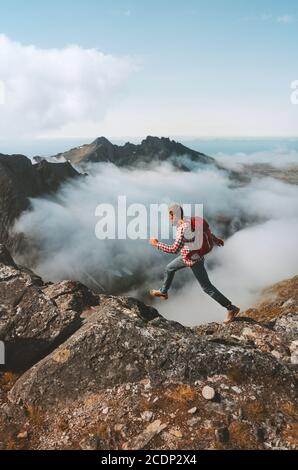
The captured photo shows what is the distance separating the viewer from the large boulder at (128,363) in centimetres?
1252

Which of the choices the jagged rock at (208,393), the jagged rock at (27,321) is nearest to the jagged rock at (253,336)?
the jagged rock at (208,393)

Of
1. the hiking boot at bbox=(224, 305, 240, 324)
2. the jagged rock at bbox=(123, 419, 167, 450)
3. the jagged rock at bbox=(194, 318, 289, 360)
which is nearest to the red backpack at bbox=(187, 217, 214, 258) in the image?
the jagged rock at bbox=(194, 318, 289, 360)

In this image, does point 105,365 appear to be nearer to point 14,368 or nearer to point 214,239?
point 14,368

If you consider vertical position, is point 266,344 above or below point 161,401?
below

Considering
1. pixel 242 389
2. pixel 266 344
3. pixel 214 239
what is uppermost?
pixel 214 239

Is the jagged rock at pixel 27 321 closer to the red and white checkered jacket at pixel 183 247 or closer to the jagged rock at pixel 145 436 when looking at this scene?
A: the red and white checkered jacket at pixel 183 247

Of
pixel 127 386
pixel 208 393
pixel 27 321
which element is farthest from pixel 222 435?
pixel 27 321

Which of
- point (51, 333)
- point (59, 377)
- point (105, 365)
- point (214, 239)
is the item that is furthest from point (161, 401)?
point (214, 239)

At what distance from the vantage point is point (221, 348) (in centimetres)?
1367

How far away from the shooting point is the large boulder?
12.5 metres

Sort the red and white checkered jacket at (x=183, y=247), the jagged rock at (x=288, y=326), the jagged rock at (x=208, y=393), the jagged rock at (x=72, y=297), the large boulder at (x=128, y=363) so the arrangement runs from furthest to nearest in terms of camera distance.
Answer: the jagged rock at (x=288, y=326)
the jagged rock at (x=72, y=297)
the red and white checkered jacket at (x=183, y=247)
the large boulder at (x=128, y=363)
the jagged rock at (x=208, y=393)

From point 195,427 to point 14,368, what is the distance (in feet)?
22.1

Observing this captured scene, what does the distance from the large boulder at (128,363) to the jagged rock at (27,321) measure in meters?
0.74

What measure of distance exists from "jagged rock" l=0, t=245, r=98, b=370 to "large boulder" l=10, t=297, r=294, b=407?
0.74m
